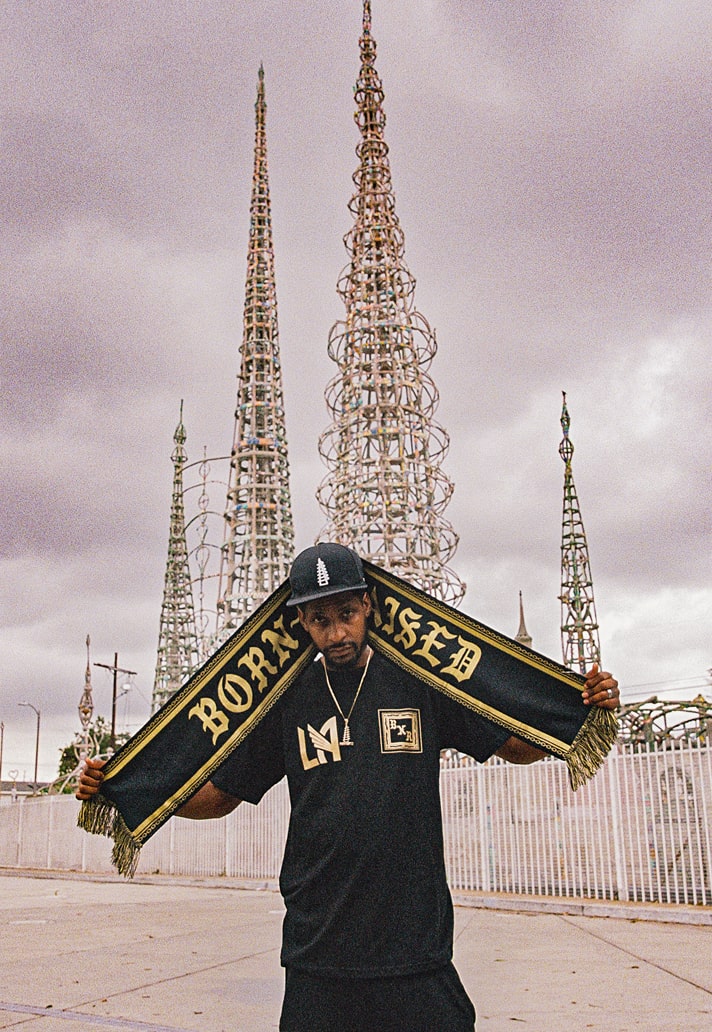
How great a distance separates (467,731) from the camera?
333 cm

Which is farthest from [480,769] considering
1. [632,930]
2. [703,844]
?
[632,930]

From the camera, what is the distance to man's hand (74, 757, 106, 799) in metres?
3.58

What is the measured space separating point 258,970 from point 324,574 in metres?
6.46

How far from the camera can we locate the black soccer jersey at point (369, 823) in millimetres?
2893

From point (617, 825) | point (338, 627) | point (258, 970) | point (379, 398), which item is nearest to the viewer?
point (338, 627)

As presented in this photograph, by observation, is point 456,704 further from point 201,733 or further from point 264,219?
point 264,219

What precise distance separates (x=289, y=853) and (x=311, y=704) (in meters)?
0.44

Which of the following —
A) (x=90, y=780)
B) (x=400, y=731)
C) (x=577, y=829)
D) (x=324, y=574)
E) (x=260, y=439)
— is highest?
(x=260, y=439)

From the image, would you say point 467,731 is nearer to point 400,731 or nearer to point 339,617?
point 400,731

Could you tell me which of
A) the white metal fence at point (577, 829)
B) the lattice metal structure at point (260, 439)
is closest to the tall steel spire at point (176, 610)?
the lattice metal structure at point (260, 439)

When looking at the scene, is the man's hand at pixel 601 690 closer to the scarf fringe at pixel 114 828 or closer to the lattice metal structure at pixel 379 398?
the scarf fringe at pixel 114 828

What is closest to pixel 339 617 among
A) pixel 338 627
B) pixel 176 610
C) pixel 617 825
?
pixel 338 627

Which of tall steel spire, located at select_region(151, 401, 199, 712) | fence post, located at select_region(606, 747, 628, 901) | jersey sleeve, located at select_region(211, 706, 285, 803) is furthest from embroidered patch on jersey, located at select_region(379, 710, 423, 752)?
tall steel spire, located at select_region(151, 401, 199, 712)

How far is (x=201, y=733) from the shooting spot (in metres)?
3.58
